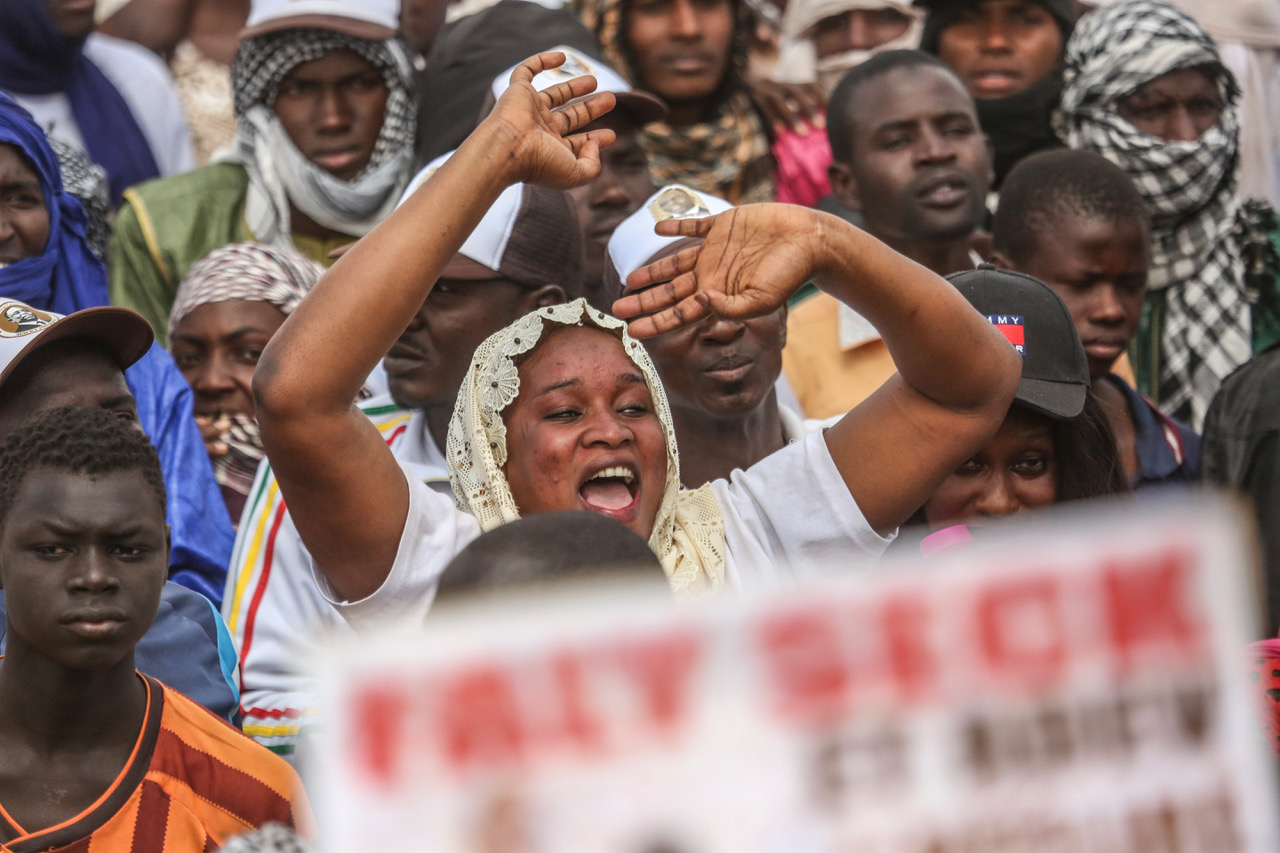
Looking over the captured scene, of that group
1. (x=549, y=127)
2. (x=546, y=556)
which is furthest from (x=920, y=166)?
(x=546, y=556)

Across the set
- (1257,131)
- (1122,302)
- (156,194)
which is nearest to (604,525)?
(1122,302)

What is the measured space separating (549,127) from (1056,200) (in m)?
2.32

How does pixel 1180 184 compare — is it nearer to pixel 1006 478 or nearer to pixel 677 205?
pixel 677 205

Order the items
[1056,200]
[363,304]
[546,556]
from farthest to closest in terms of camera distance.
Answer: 1. [1056,200]
2. [363,304]
3. [546,556]

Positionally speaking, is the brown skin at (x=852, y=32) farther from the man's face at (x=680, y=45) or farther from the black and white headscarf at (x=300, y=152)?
the black and white headscarf at (x=300, y=152)

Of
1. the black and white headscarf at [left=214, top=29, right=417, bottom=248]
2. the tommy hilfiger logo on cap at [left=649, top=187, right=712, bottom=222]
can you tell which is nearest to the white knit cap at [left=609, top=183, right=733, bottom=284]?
the tommy hilfiger logo on cap at [left=649, top=187, right=712, bottom=222]

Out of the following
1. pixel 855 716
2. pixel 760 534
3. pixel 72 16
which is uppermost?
pixel 72 16

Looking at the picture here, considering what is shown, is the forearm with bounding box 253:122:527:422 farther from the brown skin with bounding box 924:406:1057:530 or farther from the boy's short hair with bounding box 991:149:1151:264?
the boy's short hair with bounding box 991:149:1151:264

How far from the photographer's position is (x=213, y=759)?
2830mm

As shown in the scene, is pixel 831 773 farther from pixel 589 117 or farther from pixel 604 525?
pixel 589 117

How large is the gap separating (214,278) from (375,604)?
7.56ft

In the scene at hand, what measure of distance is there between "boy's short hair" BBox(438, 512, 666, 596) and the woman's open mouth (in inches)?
39.2

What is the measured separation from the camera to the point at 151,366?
4.34 m

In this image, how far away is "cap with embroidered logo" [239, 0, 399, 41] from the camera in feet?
18.0
